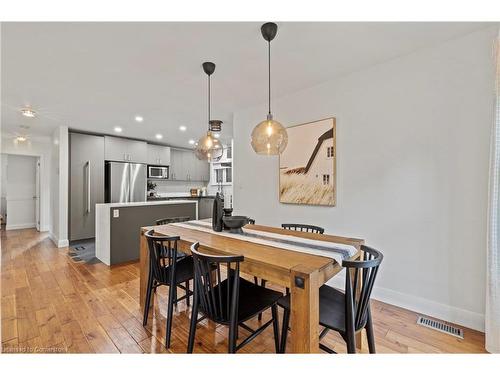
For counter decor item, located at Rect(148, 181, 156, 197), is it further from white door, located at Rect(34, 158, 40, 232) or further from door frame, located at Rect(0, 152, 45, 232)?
white door, located at Rect(34, 158, 40, 232)

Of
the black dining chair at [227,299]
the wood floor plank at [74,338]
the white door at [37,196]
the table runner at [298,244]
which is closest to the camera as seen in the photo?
the black dining chair at [227,299]

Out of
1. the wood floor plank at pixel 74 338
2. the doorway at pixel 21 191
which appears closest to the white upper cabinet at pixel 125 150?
the doorway at pixel 21 191

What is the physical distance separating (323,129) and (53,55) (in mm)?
2727

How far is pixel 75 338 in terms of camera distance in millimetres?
1768

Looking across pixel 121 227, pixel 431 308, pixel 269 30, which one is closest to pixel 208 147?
pixel 269 30

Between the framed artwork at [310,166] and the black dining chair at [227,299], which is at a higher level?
the framed artwork at [310,166]

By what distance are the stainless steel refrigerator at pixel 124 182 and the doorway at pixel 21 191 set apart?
290cm

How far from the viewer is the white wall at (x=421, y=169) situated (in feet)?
6.07

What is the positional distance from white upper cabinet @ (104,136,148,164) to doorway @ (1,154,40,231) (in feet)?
8.99

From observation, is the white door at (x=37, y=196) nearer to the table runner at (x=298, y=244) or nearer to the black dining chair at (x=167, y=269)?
→ the black dining chair at (x=167, y=269)

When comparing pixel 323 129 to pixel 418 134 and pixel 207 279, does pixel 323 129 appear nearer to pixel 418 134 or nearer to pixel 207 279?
pixel 418 134
